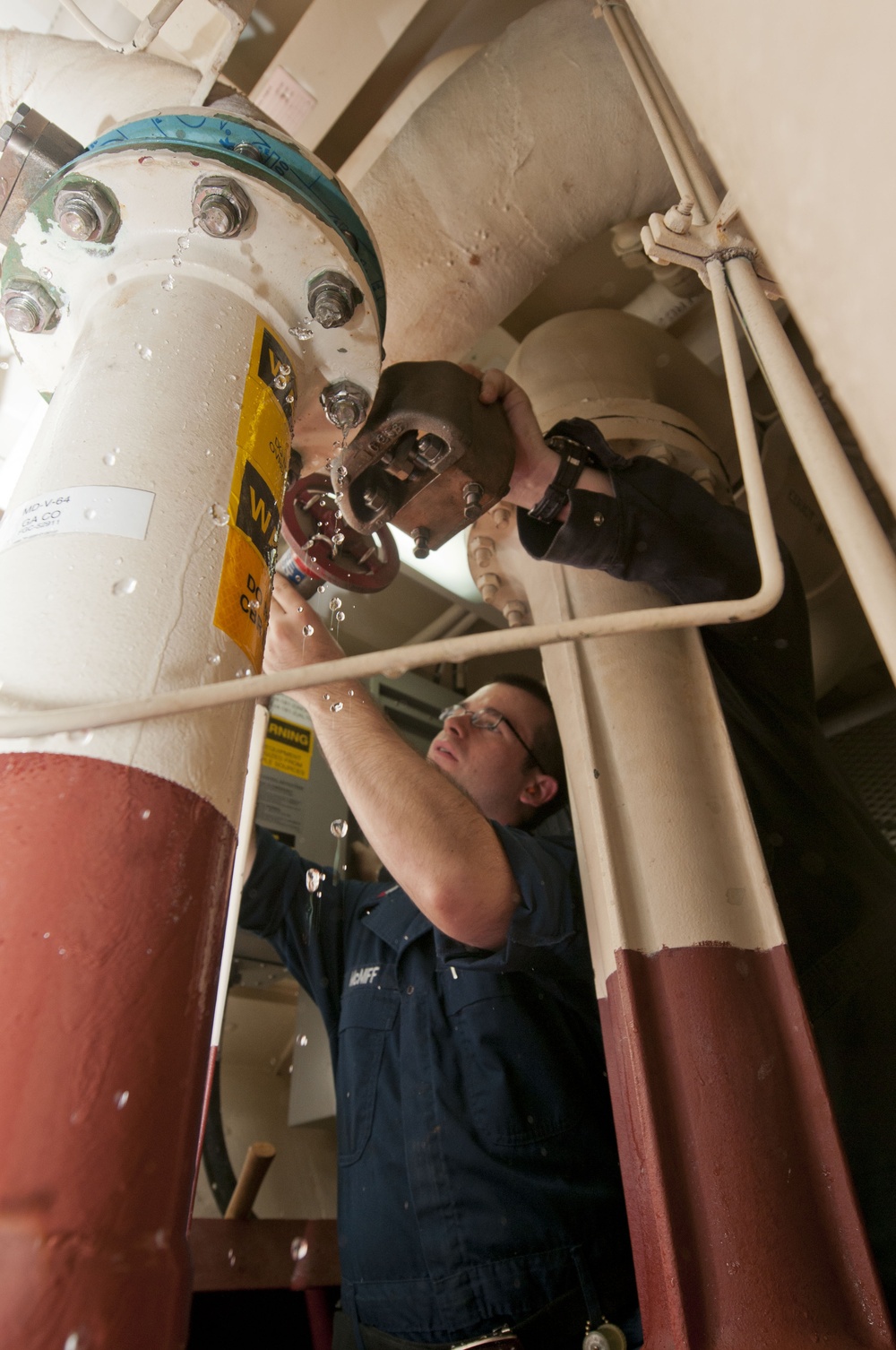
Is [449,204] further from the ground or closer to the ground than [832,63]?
further from the ground

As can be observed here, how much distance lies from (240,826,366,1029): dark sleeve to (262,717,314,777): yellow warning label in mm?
259

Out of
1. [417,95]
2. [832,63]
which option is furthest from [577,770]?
[417,95]

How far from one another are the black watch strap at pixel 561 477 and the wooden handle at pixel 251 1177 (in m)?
1.08

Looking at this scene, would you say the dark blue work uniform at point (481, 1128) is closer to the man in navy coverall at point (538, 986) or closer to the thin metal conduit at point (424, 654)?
the man in navy coverall at point (538, 986)

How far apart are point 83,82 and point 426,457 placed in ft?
1.82

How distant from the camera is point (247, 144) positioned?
0.63 metres

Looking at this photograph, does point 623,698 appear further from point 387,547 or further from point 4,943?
point 4,943

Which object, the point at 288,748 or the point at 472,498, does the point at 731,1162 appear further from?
the point at 288,748

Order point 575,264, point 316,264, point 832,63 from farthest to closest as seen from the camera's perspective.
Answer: point 575,264 < point 316,264 < point 832,63

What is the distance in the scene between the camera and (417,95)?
1.13m

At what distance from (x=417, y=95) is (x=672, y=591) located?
802mm

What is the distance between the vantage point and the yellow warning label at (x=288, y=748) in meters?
1.72

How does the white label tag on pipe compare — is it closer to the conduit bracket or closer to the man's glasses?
the conduit bracket

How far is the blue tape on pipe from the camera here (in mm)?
606
